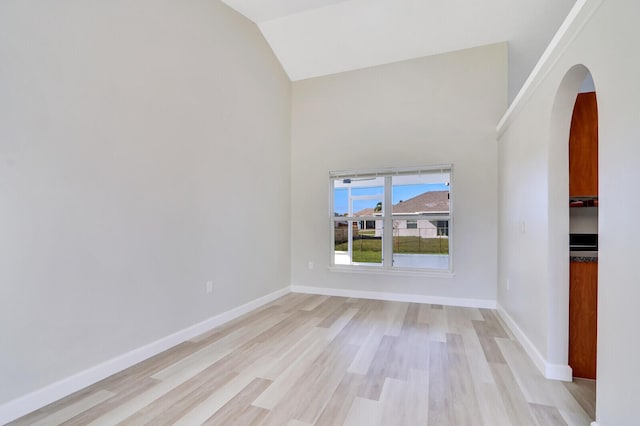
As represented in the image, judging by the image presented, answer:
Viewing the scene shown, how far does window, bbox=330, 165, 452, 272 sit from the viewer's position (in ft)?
13.8

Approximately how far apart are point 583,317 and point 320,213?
3.29 metres

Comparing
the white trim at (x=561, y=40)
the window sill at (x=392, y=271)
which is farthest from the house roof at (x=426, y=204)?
the white trim at (x=561, y=40)

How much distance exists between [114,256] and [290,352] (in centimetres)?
160

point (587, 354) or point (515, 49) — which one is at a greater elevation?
point (515, 49)

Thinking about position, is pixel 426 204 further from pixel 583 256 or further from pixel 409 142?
pixel 583 256

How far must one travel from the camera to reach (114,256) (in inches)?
87.5

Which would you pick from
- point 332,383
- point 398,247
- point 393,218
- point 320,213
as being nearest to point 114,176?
point 332,383

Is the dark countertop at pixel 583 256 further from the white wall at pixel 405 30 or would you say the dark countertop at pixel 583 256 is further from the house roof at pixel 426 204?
the white wall at pixel 405 30

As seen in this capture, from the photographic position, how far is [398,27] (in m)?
3.76

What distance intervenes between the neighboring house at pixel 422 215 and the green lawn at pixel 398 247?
2.9 inches

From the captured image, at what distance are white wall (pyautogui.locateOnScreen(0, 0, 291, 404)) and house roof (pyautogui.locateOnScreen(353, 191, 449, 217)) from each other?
7.50 ft

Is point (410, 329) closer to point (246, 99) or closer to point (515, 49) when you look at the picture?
point (246, 99)

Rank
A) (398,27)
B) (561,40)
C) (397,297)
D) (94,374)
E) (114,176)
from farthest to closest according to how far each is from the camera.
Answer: (397,297), (398,27), (114,176), (94,374), (561,40)

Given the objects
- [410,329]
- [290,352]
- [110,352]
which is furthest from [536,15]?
[110,352]
